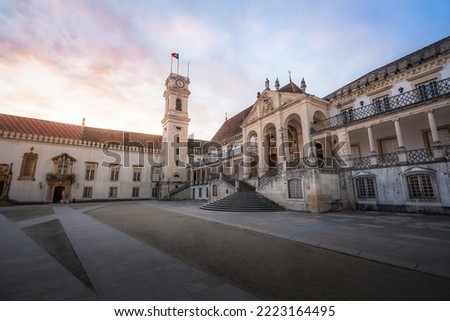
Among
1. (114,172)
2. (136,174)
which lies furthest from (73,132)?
(136,174)

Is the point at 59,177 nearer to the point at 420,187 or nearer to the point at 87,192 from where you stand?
the point at 87,192

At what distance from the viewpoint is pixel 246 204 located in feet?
53.7

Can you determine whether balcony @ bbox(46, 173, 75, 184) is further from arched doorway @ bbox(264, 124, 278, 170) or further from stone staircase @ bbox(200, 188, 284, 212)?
arched doorway @ bbox(264, 124, 278, 170)

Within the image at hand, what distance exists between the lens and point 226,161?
29.7m

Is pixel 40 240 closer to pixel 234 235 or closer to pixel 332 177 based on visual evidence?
pixel 234 235

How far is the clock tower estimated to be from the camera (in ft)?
116

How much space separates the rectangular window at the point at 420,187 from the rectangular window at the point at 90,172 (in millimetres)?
38023

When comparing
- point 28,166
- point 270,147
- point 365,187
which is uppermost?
point 270,147

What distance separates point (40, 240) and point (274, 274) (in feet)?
26.2

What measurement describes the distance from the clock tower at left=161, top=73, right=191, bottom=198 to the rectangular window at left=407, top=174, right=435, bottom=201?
99.7 feet

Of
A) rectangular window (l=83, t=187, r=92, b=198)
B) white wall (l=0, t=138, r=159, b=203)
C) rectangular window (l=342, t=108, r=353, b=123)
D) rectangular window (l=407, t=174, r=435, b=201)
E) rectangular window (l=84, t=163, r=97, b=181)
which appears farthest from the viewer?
rectangular window (l=84, t=163, r=97, b=181)

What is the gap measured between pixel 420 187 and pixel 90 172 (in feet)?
127

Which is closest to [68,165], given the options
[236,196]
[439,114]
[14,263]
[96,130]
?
[96,130]

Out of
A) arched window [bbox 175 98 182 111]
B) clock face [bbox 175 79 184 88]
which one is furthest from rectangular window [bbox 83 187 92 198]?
clock face [bbox 175 79 184 88]
